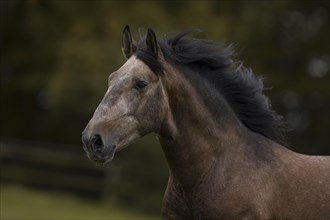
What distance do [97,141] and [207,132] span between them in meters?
1.10

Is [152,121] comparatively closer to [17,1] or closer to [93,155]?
[93,155]

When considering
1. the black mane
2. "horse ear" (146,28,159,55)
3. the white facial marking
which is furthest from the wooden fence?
the white facial marking

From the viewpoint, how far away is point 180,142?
238 inches

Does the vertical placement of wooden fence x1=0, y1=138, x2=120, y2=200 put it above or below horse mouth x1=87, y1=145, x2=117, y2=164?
above

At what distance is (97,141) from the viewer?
17.8 ft

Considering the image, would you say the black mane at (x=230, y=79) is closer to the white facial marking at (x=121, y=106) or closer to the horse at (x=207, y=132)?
the horse at (x=207, y=132)

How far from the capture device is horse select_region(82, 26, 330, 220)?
18.8 feet

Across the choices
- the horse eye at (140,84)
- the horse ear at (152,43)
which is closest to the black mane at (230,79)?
the horse ear at (152,43)

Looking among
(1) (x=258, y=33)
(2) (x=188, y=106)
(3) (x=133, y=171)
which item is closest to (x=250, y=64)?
(1) (x=258, y=33)

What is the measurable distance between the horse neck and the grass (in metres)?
7.89

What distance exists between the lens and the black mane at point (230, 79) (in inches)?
247

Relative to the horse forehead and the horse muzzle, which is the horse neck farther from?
the horse muzzle

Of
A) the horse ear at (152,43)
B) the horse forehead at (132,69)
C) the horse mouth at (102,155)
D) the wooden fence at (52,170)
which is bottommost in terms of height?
the horse mouth at (102,155)

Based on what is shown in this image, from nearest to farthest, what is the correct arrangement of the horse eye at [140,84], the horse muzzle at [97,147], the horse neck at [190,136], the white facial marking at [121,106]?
1. the horse muzzle at [97,147]
2. the white facial marking at [121,106]
3. the horse eye at [140,84]
4. the horse neck at [190,136]
